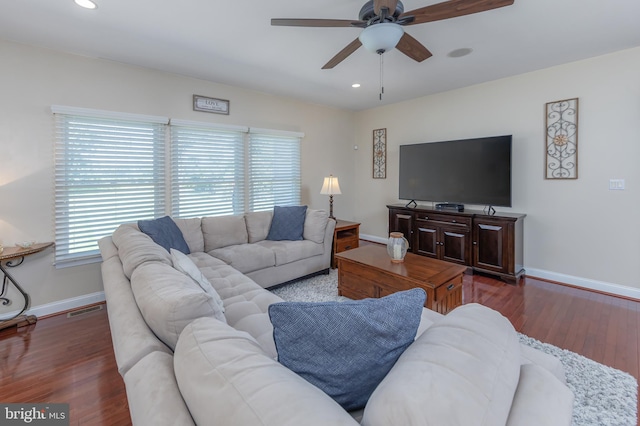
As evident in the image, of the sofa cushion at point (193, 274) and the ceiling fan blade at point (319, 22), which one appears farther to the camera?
the ceiling fan blade at point (319, 22)

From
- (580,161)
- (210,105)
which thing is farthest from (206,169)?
(580,161)

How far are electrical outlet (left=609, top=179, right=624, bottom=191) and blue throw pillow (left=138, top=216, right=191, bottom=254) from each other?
468 centimetres

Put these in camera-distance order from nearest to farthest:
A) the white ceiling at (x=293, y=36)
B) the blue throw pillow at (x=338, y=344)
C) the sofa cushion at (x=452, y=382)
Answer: the sofa cushion at (x=452, y=382) < the blue throw pillow at (x=338, y=344) < the white ceiling at (x=293, y=36)

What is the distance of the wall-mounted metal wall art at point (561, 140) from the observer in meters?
3.42

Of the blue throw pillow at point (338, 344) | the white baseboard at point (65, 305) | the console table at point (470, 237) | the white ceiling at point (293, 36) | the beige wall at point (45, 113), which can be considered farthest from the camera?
the console table at point (470, 237)

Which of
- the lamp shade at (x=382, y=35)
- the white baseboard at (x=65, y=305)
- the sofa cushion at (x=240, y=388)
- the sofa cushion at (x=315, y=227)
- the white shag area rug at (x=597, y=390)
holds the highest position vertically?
the lamp shade at (x=382, y=35)

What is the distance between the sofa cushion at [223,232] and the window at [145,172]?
0.56 meters

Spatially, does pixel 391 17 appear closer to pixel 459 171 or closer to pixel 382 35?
pixel 382 35

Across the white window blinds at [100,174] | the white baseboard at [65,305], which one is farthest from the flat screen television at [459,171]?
the white baseboard at [65,305]

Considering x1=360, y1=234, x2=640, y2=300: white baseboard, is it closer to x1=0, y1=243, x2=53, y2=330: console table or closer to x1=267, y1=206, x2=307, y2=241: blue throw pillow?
x1=267, y1=206, x2=307, y2=241: blue throw pillow

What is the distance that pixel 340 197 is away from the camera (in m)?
5.73

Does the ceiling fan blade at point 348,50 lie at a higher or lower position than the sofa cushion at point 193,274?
higher

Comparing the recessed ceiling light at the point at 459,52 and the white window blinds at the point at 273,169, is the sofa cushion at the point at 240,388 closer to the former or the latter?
the recessed ceiling light at the point at 459,52

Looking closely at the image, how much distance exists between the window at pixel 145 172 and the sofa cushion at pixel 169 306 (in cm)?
246
